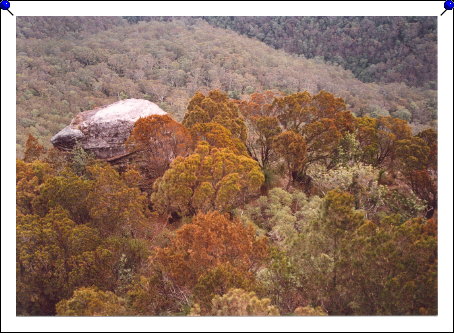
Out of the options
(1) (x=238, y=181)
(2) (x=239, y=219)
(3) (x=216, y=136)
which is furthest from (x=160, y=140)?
(2) (x=239, y=219)

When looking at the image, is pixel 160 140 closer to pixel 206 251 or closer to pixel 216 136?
pixel 216 136

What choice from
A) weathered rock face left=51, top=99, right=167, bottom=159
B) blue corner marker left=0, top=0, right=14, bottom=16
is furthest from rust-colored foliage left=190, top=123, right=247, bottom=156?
blue corner marker left=0, top=0, right=14, bottom=16

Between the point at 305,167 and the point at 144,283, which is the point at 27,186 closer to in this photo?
the point at 144,283

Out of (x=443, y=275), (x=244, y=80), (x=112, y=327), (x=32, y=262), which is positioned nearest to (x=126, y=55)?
(x=244, y=80)

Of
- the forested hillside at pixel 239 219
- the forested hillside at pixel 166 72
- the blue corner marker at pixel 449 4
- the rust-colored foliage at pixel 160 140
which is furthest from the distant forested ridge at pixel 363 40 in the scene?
the rust-colored foliage at pixel 160 140

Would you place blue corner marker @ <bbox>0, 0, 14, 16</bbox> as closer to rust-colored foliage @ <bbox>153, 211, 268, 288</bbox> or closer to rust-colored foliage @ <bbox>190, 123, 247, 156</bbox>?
rust-colored foliage @ <bbox>153, 211, 268, 288</bbox>

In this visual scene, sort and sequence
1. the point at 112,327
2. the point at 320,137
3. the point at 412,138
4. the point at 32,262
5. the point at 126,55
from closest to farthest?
the point at 112,327 → the point at 32,262 → the point at 412,138 → the point at 320,137 → the point at 126,55
